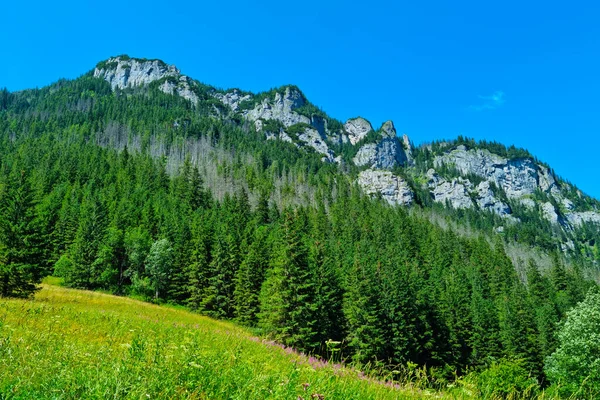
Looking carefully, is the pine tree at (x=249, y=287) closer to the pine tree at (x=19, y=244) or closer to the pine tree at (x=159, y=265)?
the pine tree at (x=159, y=265)

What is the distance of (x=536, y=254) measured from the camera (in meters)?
166

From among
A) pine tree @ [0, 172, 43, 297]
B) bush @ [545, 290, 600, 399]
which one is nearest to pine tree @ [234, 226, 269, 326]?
pine tree @ [0, 172, 43, 297]

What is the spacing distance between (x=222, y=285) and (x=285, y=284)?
21.5 metres

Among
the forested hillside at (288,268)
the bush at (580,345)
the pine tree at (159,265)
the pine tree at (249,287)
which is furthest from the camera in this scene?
the pine tree at (159,265)

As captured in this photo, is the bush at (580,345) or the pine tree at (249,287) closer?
the bush at (580,345)

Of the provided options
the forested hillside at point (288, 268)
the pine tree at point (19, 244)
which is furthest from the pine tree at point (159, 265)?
the pine tree at point (19, 244)

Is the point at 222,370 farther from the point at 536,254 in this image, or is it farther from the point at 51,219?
the point at 536,254

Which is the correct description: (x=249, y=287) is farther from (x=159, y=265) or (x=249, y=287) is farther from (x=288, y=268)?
(x=159, y=265)

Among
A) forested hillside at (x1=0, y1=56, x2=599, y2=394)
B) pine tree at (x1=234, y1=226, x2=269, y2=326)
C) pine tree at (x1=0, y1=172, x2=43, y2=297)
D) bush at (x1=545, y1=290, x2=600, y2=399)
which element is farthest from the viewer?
pine tree at (x1=234, y1=226, x2=269, y2=326)

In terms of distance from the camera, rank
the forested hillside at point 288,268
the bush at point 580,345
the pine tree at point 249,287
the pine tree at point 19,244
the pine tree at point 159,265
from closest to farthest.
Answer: the pine tree at point 19,244
the bush at point 580,345
the forested hillside at point 288,268
the pine tree at point 249,287
the pine tree at point 159,265

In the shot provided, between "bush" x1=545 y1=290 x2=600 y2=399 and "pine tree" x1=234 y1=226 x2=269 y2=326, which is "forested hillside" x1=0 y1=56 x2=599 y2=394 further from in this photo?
"bush" x1=545 y1=290 x2=600 y2=399

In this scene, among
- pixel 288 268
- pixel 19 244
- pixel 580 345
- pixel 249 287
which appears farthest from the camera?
pixel 249 287

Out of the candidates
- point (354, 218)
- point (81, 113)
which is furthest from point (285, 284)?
point (81, 113)

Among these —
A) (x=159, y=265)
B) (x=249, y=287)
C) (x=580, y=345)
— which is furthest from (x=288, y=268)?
(x=159, y=265)
